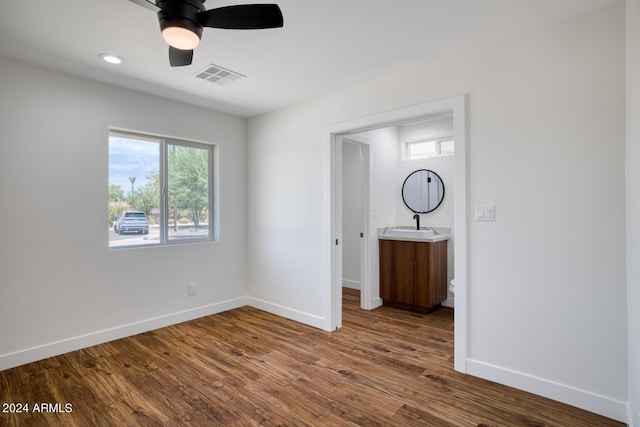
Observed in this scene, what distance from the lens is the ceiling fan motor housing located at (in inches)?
60.7

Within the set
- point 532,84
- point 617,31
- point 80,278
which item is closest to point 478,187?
point 532,84

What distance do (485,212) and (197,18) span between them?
2.18 metres

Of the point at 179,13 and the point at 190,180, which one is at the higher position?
the point at 179,13

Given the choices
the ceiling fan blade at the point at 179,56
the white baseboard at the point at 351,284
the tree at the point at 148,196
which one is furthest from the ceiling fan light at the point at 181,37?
the white baseboard at the point at 351,284

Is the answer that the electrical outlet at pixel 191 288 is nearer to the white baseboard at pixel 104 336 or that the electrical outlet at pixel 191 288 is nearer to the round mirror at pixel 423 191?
the white baseboard at pixel 104 336

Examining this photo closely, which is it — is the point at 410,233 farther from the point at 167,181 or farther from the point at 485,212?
the point at 167,181

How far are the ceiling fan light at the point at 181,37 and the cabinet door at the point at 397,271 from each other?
318 centimetres

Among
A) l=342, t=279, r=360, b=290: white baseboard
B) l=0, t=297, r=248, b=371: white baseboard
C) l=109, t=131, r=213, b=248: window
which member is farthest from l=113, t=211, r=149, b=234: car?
l=342, t=279, r=360, b=290: white baseboard

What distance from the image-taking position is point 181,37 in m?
1.59


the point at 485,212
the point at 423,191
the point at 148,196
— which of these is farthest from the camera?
the point at 423,191

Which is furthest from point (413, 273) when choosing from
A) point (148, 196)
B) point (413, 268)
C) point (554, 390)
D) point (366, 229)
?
point (148, 196)

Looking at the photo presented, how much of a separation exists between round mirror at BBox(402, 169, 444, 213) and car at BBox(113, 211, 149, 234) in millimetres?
3282

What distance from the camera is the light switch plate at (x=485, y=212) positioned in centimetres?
238

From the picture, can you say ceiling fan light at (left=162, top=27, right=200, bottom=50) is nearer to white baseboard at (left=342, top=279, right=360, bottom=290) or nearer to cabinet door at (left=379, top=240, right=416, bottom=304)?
cabinet door at (left=379, top=240, right=416, bottom=304)
